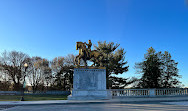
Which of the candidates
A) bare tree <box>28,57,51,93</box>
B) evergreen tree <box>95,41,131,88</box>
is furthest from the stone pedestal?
bare tree <box>28,57,51,93</box>

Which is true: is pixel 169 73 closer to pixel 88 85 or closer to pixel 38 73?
pixel 88 85

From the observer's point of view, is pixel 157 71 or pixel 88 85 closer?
pixel 88 85

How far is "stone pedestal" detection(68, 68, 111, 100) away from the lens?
12.0 metres

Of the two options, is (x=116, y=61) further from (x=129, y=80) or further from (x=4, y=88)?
(x=4, y=88)

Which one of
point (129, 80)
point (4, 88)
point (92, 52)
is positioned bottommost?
point (4, 88)

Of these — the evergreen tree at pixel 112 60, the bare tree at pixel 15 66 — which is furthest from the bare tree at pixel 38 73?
the evergreen tree at pixel 112 60

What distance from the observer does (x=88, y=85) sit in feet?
40.2

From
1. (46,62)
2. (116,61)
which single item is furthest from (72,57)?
(116,61)

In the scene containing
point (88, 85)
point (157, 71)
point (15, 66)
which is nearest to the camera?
point (88, 85)

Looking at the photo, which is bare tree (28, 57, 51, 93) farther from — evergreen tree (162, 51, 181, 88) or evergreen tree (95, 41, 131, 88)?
evergreen tree (162, 51, 181, 88)

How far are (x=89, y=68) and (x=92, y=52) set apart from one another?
1459 millimetres

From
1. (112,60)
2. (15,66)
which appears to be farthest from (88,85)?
(15,66)

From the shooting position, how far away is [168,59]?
23969 mm

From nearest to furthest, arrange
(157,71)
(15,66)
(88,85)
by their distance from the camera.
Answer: (88,85)
(157,71)
(15,66)
